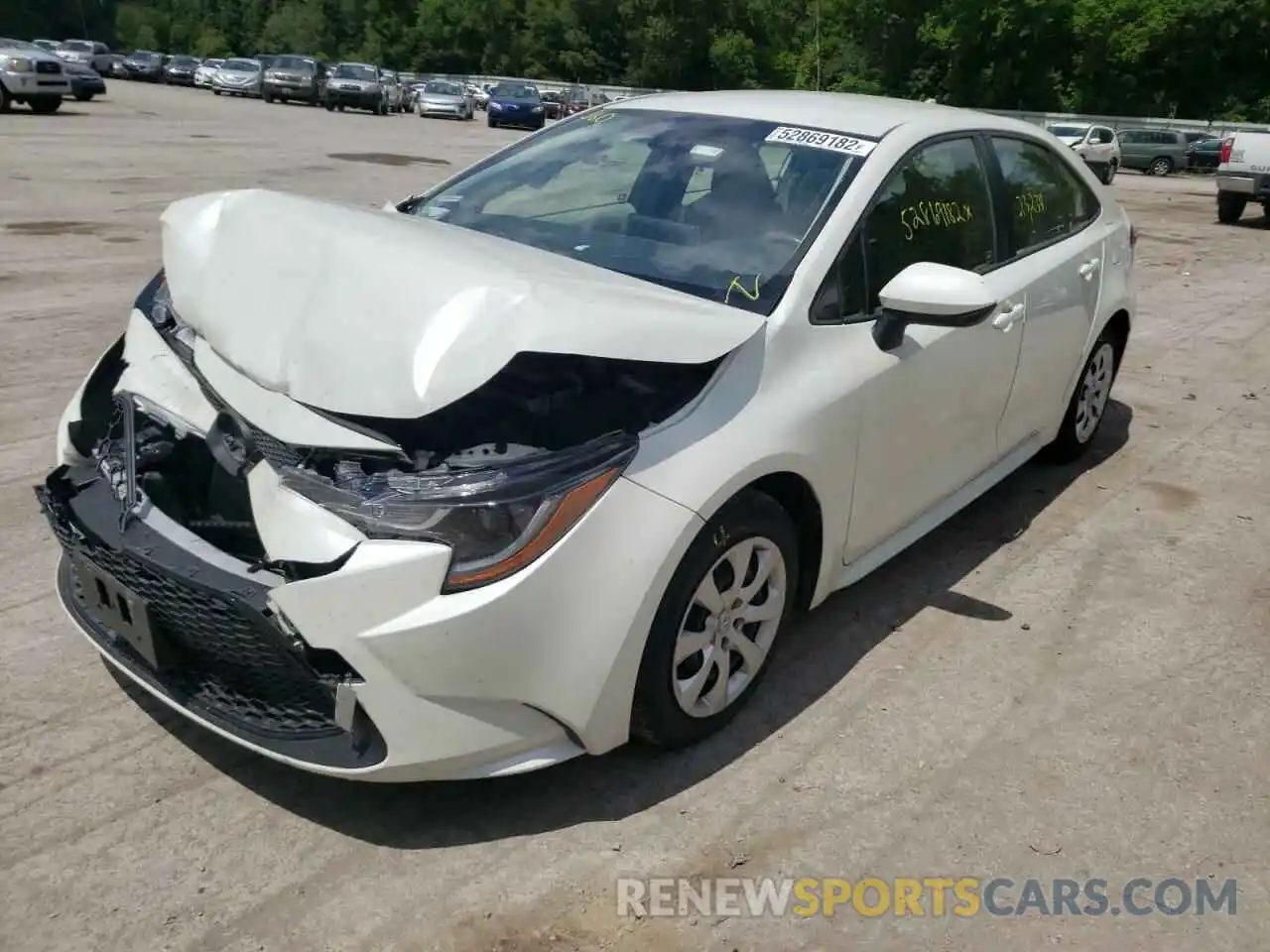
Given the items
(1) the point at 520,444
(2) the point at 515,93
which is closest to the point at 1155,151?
(2) the point at 515,93

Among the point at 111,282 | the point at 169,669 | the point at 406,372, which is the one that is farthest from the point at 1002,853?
the point at 111,282


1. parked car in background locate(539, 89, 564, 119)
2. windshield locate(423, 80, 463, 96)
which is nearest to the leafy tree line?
parked car in background locate(539, 89, 564, 119)

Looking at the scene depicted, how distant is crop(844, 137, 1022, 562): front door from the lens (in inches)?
136

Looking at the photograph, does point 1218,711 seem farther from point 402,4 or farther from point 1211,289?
point 402,4

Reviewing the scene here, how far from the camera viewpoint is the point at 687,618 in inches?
113

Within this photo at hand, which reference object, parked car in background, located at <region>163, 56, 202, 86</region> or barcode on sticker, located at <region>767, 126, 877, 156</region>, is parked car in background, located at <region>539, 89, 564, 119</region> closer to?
parked car in background, located at <region>163, 56, 202, 86</region>

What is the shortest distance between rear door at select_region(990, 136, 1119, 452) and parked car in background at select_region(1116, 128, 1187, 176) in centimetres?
3139

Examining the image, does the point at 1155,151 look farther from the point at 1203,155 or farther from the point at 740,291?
the point at 740,291

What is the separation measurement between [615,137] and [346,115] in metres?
31.9

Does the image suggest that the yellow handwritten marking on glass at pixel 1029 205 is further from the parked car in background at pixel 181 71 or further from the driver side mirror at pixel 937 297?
the parked car in background at pixel 181 71

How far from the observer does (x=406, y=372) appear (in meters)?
2.53

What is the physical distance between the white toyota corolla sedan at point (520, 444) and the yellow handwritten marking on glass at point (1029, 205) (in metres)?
0.67

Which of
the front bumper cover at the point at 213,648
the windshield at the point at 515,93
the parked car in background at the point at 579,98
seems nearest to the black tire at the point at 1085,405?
the front bumper cover at the point at 213,648

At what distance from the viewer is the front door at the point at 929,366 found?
11.3ft
